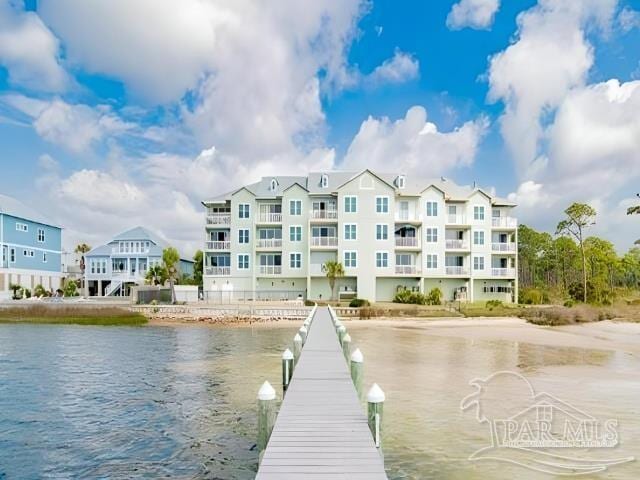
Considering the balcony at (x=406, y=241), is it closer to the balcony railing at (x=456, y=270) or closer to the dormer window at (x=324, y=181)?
the balcony railing at (x=456, y=270)

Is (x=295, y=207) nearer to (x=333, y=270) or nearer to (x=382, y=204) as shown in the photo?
(x=333, y=270)

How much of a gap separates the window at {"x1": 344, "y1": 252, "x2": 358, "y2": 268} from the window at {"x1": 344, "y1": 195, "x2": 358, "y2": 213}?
427 centimetres

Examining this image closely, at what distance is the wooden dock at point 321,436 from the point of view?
23.2 ft

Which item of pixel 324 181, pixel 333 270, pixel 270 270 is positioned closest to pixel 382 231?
pixel 333 270

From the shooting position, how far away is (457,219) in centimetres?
5459

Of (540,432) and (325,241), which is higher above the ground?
(325,241)

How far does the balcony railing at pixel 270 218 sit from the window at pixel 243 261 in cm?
399

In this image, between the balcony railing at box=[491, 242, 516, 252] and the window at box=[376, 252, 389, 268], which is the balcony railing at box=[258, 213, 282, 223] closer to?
the window at box=[376, 252, 389, 268]

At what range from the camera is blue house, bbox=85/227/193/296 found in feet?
223

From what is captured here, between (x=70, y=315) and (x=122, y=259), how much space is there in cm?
2548

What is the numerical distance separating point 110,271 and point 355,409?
215 feet

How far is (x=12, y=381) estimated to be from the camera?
63.4ft

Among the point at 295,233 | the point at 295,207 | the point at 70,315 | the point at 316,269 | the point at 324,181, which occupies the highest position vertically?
the point at 324,181

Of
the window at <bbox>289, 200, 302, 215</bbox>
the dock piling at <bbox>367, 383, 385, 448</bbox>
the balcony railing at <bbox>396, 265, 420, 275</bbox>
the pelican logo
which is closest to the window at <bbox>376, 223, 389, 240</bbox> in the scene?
the balcony railing at <bbox>396, 265, 420, 275</bbox>
